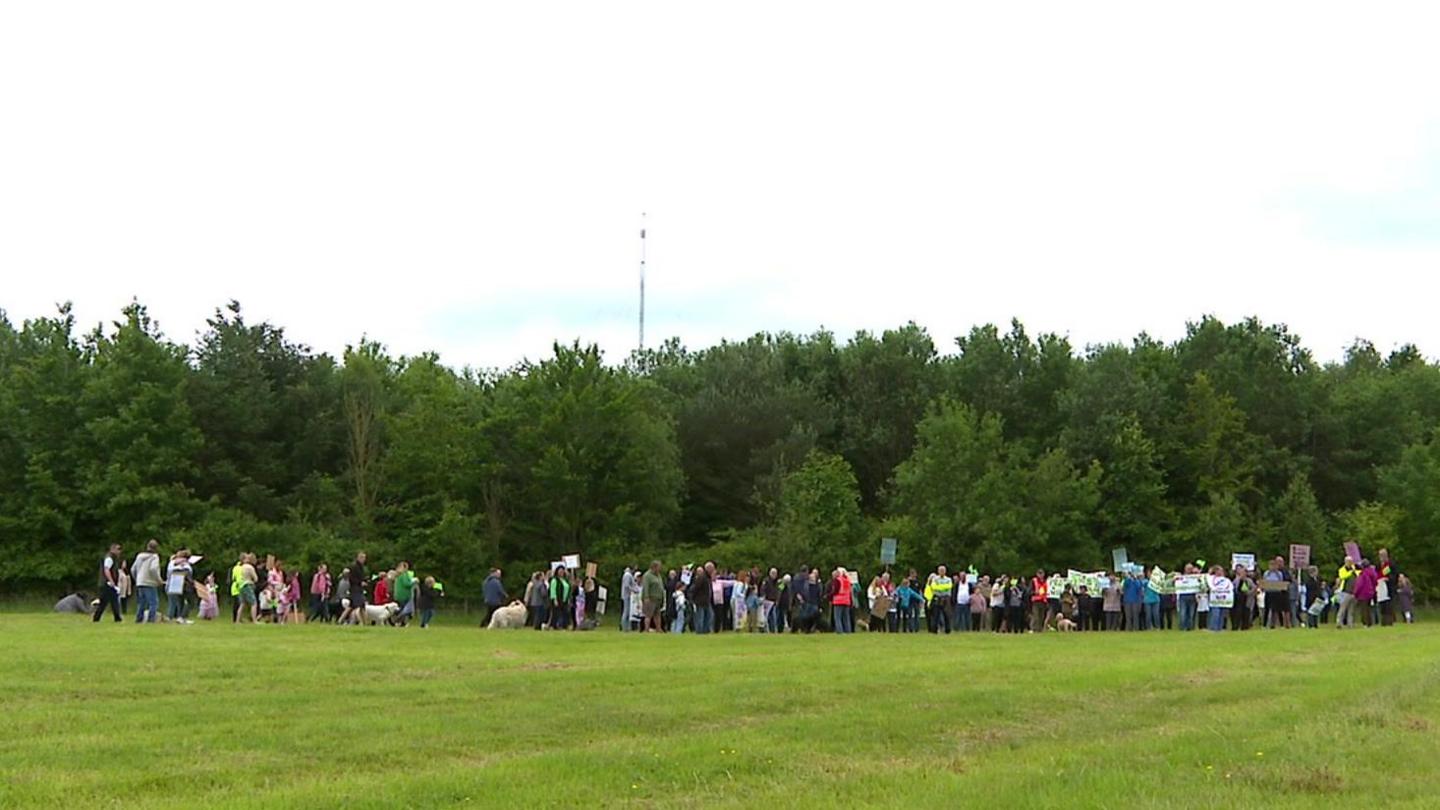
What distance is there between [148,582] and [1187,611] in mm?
23950

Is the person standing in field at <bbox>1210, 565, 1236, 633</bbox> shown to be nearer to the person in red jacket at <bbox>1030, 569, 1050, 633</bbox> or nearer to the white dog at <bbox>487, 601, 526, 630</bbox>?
the person in red jacket at <bbox>1030, 569, 1050, 633</bbox>

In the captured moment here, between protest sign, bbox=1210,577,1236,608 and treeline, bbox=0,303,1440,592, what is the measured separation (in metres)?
20.6

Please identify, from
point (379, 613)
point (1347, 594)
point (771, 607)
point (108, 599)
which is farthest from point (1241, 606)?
point (108, 599)

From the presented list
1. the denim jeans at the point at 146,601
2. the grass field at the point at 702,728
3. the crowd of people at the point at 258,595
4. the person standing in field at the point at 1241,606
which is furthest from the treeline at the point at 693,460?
the grass field at the point at 702,728

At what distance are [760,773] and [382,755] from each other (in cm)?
291

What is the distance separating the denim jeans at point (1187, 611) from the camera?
37.0 metres

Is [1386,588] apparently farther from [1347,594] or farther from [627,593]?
[627,593]

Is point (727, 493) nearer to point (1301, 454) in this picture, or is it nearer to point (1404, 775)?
point (1301, 454)

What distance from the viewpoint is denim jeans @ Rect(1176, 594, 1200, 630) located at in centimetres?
3703

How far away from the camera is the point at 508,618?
115ft

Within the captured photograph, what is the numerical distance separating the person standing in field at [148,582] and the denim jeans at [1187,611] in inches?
930

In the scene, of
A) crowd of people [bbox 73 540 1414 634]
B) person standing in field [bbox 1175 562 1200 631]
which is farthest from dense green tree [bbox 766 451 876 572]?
person standing in field [bbox 1175 562 1200 631]

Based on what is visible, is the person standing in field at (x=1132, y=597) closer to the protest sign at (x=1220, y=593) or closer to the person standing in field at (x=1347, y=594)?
the protest sign at (x=1220, y=593)

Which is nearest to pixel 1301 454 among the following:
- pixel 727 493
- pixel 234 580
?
pixel 727 493
